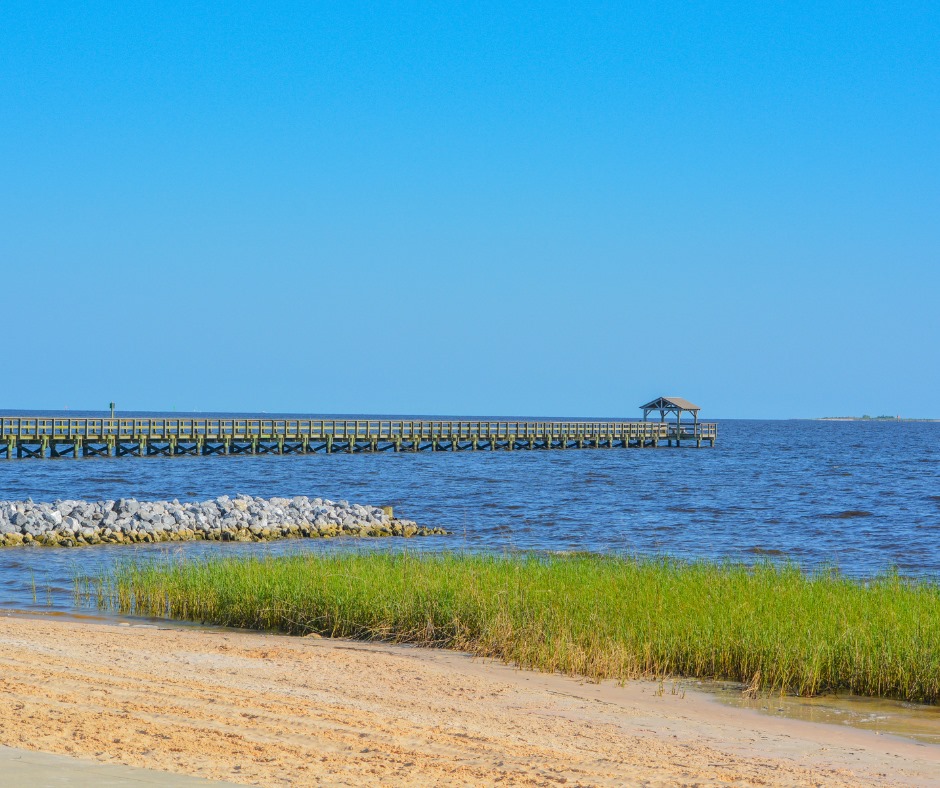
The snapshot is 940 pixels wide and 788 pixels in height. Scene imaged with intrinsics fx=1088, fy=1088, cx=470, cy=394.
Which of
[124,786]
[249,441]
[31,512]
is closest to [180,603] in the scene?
[124,786]

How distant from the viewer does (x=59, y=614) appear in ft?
48.9

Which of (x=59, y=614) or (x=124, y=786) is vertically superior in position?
(x=124, y=786)

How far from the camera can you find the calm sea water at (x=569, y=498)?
23.7m

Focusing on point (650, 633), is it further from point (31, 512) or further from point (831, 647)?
point (31, 512)

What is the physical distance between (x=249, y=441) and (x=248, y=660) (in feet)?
192

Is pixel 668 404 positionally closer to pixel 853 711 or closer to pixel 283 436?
pixel 283 436

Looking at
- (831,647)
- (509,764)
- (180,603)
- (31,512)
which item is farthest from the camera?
(31,512)

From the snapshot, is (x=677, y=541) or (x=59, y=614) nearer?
(x=59, y=614)

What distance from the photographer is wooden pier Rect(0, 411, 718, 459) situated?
203 ft

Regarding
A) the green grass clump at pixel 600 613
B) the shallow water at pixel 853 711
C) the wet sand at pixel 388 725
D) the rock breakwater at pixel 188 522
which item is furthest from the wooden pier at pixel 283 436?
the shallow water at pixel 853 711

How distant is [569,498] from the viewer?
39.7 metres

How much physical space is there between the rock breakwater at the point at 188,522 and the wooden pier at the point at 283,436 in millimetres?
34206

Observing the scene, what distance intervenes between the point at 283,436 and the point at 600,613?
58506 millimetres

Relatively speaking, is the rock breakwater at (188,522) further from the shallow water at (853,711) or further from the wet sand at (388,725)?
the shallow water at (853,711)
